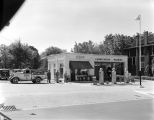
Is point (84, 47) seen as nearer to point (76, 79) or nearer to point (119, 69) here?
point (119, 69)

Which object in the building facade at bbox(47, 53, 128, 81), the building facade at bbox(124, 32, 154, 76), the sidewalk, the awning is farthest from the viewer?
the building facade at bbox(124, 32, 154, 76)

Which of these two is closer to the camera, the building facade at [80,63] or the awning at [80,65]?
the awning at [80,65]

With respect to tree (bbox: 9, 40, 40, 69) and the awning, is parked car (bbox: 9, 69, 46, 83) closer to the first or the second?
the awning

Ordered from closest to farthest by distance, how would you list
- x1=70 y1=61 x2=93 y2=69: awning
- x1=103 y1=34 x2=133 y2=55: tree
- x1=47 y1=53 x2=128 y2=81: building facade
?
x1=70 y1=61 x2=93 y2=69: awning, x1=47 y1=53 x2=128 y2=81: building facade, x1=103 y1=34 x2=133 y2=55: tree

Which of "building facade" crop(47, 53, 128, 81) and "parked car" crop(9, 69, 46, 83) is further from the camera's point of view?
"building facade" crop(47, 53, 128, 81)

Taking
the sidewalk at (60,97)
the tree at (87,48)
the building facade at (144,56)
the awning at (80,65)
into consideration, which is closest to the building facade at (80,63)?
the awning at (80,65)

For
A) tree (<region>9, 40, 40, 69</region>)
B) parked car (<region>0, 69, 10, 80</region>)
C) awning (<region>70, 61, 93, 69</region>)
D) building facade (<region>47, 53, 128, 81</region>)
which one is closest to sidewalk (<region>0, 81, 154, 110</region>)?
awning (<region>70, 61, 93, 69</region>)

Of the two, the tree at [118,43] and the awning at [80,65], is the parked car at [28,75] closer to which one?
the awning at [80,65]

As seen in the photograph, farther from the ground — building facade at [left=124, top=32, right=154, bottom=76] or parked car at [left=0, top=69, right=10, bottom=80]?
building facade at [left=124, top=32, right=154, bottom=76]

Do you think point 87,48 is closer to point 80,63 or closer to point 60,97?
point 80,63

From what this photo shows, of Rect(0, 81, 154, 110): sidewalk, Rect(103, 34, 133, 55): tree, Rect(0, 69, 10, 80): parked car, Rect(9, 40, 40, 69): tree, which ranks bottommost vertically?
Rect(0, 81, 154, 110): sidewalk

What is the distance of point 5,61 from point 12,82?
2446cm

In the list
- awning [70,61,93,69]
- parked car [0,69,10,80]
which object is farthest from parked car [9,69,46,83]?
parked car [0,69,10,80]

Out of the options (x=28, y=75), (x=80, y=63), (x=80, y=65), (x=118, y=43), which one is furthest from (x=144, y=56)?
(x=28, y=75)
